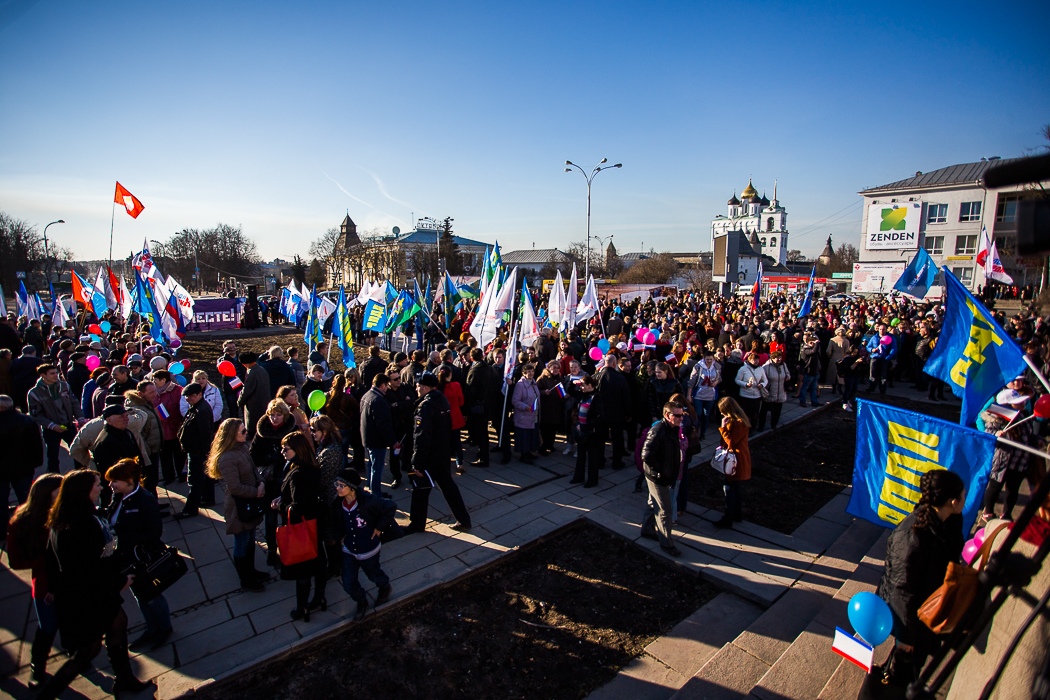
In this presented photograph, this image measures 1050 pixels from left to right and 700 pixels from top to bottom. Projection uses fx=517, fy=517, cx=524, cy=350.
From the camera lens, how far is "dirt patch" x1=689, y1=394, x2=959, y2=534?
698 centimetres

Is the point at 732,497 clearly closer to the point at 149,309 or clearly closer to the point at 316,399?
the point at 316,399

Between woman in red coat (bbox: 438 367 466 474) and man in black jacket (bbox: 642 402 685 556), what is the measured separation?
335 cm

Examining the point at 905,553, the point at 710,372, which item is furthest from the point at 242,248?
the point at 905,553

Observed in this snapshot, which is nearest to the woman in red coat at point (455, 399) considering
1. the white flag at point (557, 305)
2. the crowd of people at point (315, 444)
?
the crowd of people at point (315, 444)

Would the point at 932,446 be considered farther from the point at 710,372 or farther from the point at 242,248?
the point at 242,248

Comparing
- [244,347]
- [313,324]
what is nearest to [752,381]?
[313,324]

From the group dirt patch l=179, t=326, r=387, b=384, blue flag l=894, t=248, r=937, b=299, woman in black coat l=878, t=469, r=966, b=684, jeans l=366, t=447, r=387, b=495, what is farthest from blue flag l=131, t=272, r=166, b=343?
blue flag l=894, t=248, r=937, b=299

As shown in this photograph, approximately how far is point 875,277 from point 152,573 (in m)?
47.9

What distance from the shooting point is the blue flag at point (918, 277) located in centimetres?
1219

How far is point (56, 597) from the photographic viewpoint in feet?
11.5

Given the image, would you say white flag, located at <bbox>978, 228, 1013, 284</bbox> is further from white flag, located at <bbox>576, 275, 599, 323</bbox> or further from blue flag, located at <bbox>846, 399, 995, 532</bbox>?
blue flag, located at <bbox>846, 399, 995, 532</bbox>

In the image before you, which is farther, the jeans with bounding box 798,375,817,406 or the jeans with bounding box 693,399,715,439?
the jeans with bounding box 798,375,817,406

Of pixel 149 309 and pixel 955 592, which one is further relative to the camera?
pixel 149 309

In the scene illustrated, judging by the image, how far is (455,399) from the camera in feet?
26.7
